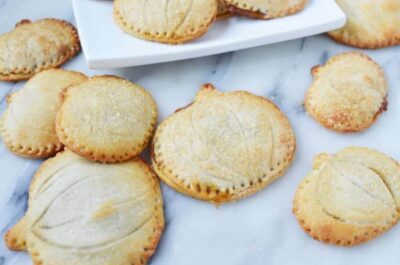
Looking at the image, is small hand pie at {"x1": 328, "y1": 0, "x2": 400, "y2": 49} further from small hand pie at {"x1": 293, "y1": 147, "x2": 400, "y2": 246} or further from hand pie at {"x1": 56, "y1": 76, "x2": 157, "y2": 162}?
hand pie at {"x1": 56, "y1": 76, "x2": 157, "y2": 162}

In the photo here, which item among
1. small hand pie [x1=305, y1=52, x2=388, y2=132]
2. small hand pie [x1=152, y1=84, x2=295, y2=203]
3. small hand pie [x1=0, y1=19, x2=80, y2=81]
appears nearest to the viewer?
small hand pie [x1=152, y1=84, x2=295, y2=203]

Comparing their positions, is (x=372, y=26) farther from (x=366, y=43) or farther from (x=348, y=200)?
(x=348, y=200)

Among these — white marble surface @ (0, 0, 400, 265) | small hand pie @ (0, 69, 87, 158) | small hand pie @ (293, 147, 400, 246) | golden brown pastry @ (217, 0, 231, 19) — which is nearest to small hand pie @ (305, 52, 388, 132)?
white marble surface @ (0, 0, 400, 265)

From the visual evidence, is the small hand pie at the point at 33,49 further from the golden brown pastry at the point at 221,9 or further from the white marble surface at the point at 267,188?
the golden brown pastry at the point at 221,9

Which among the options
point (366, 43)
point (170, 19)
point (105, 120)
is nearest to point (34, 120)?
point (105, 120)

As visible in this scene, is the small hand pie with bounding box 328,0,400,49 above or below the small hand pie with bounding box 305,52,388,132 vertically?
above

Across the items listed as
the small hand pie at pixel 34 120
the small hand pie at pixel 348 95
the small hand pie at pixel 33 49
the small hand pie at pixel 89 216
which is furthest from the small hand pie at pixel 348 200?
the small hand pie at pixel 33 49

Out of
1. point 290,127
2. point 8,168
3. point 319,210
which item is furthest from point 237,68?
point 8,168

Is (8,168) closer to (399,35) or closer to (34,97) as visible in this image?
(34,97)
